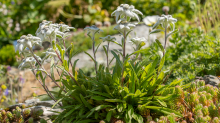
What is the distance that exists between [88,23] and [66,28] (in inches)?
237

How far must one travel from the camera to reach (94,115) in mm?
1940

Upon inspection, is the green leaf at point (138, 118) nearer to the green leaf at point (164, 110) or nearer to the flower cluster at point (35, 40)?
the green leaf at point (164, 110)

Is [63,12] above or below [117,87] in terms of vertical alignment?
above

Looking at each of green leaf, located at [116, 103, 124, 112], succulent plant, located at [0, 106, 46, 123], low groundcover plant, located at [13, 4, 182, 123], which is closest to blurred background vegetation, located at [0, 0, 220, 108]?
succulent plant, located at [0, 106, 46, 123]

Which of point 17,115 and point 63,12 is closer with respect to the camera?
point 17,115

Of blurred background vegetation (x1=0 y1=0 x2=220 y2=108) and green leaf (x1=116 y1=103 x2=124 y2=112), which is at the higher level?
blurred background vegetation (x1=0 y1=0 x2=220 y2=108)

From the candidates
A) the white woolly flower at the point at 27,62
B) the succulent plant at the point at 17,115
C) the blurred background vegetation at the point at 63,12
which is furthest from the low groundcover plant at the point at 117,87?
the blurred background vegetation at the point at 63,12

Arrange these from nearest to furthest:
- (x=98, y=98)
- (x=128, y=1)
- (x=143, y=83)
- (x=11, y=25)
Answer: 1. (x=98, y=98)
2. (x=143, y=83)
3. (x=128, y=1)
4. (x=11, y=25)

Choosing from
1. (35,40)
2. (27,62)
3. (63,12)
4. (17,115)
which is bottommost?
(17,115)

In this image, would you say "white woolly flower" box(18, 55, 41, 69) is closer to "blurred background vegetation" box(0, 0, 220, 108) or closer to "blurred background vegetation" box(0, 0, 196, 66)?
"blurred background vegetation" box(0, 0, 220, 108)

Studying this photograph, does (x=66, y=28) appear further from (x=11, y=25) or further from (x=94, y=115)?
(x=11, y=25)

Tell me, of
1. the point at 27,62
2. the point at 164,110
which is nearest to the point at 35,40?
the point at 27,62

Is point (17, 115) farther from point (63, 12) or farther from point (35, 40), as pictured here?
point (63, 12)

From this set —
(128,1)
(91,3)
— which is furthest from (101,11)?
(128,1)
